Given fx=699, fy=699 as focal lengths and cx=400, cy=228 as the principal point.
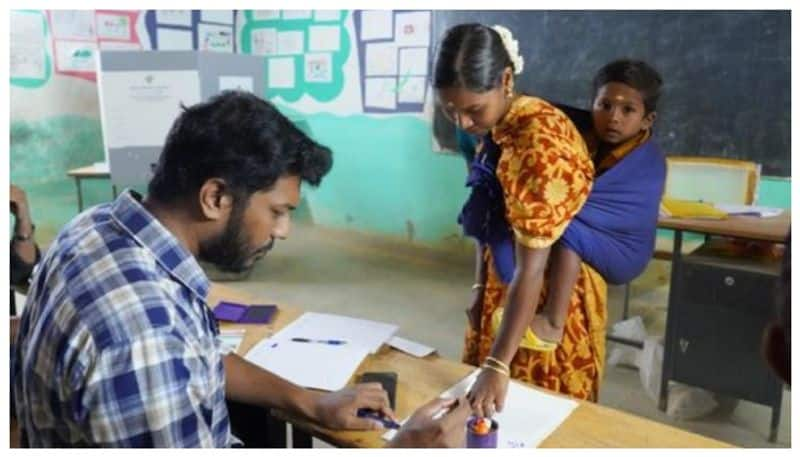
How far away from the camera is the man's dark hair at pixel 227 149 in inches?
37.2

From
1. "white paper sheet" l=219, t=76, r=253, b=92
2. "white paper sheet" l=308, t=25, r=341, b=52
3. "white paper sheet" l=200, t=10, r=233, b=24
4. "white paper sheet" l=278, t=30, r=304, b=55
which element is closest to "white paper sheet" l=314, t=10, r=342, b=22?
"white paper sheet" l=308, t=25, r=341, b=52

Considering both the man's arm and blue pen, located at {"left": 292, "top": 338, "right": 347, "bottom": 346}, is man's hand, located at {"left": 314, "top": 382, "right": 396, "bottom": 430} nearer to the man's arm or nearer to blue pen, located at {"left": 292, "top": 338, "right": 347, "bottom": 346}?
the man's arm

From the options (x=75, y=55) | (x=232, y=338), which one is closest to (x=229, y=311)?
(x=232, y=338)

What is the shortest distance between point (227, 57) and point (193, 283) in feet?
9.61

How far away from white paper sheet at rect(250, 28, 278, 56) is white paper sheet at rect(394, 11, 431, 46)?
3.50ft

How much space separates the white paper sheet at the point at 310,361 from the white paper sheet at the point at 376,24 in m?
3.24

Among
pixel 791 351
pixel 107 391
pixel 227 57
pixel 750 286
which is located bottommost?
pixel 750 286

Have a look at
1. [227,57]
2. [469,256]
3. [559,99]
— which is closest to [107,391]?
[227,57]

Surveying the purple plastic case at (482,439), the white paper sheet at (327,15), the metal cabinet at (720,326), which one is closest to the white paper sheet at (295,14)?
the white paper sheet at (327,15)

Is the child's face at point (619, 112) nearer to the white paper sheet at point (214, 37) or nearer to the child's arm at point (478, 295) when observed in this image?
the child's arm at point (478, 295)

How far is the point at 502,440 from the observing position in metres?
1.10

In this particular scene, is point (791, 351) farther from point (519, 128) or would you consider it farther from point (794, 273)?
point (519, 128)

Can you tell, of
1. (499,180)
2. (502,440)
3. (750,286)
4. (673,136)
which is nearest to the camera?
(502,440)

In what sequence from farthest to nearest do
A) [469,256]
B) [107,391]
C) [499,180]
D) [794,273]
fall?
[469,256], [499,180], [107,391], [794,273]
